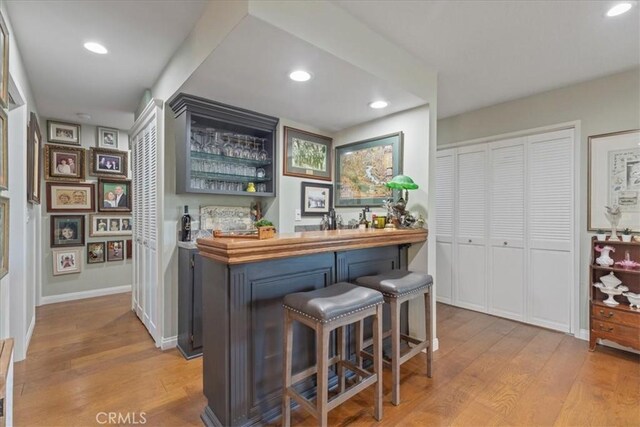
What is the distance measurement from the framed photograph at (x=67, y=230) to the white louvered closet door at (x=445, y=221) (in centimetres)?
510

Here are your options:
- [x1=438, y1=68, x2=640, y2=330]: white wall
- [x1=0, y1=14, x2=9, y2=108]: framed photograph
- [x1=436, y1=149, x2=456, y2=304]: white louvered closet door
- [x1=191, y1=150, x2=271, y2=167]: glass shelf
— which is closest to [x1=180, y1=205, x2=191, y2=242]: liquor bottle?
[x1=191, y1=150, x2=271, y2=167]: glass shelf

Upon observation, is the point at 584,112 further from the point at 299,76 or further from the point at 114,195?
the point at 114,195

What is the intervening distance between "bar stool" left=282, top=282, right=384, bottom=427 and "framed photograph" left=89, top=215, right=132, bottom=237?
411 centimetres

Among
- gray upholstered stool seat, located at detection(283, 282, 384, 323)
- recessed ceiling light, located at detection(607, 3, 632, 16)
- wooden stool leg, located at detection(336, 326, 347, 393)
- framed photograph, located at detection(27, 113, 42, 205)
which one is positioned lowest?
wooden stool leg, located at detection(336, 326, 347, 393)

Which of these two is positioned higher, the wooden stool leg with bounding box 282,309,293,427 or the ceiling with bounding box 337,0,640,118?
the ceiling with bounding box 337,0,640,118

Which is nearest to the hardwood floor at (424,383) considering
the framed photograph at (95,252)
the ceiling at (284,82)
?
the framed photograph at (95,252)

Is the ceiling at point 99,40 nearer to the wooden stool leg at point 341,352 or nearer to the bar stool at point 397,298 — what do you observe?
the bar stool at point 397,298

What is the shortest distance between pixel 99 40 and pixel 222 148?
1.21 meters

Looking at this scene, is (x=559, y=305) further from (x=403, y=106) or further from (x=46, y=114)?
(x=46, y=114)

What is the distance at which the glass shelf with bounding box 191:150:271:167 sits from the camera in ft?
9.31

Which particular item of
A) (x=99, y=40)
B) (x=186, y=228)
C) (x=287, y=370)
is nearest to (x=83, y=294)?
(x=186, y=228)

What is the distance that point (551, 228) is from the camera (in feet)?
10.4

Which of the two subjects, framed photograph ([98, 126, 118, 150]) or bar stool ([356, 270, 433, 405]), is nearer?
bar stool ([356, 270, 433, 405])

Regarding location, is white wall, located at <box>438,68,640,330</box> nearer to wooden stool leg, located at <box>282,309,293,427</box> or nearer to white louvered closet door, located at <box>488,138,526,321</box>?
white louvered closet door, located at <box>488,138,526,321</box>
